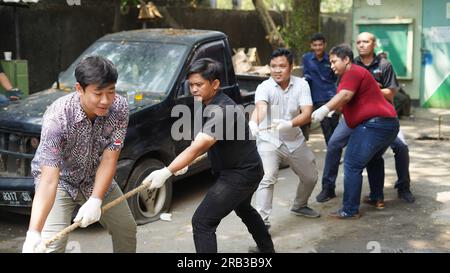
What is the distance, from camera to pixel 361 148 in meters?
6.25

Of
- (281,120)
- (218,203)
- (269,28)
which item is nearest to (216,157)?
(218,203)

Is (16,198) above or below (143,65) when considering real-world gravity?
below

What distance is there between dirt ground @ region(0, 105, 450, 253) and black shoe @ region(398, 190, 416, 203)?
57 millimetres

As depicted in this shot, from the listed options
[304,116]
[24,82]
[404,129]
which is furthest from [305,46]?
[304,116]

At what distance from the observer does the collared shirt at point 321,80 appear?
8.66 meters

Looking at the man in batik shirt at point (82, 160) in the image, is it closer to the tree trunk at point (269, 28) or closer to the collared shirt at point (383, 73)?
the collared shirt at point (383, 73)

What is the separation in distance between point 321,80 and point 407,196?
2.29 metres

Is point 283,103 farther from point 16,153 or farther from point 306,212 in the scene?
point 16,153

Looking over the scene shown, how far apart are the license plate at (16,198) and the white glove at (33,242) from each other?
7.13 ft

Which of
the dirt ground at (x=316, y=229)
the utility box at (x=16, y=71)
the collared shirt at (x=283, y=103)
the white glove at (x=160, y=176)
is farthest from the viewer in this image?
the utility box at (x=16, y=71)

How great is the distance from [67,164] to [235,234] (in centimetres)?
239

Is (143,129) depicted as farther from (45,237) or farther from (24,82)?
(24,82)

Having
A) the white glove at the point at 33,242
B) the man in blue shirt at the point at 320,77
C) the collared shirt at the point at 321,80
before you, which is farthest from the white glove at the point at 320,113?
the white glove at the point at 33,242

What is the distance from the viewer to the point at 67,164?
13.5ft
